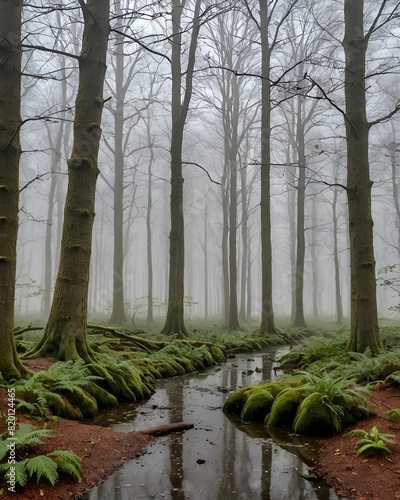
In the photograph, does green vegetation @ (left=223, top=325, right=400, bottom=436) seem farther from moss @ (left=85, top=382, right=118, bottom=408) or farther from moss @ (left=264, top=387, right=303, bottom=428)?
moss @ (left=85, top=382, right=118, bottom=408)

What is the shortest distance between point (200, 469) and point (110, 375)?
10.5 ft

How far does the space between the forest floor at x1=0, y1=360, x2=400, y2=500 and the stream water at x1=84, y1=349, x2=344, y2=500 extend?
0.14 meters

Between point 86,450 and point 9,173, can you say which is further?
point 9,173

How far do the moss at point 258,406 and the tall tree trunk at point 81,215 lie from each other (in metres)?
2.98

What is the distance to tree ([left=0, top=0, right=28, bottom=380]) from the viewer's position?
5277mm

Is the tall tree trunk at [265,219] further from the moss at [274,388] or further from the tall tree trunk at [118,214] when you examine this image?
the moss at [274,388]

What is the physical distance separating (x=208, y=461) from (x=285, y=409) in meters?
1.69

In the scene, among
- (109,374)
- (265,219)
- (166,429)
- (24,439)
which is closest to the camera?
(24,439)

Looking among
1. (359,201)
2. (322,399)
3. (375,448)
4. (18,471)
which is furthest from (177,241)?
(18,471)

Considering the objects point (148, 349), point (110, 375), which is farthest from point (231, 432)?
point (148, 349)

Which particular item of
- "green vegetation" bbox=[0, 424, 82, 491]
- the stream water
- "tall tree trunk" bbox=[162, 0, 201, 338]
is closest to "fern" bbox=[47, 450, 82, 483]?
"green vegetation" bbox=[0, 424, 82, 491]

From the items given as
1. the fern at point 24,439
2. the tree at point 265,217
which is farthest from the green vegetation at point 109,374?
the tree at point 265,217

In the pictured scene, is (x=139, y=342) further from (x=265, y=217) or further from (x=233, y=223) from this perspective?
(x=233, y=223)

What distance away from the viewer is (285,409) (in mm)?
5406
